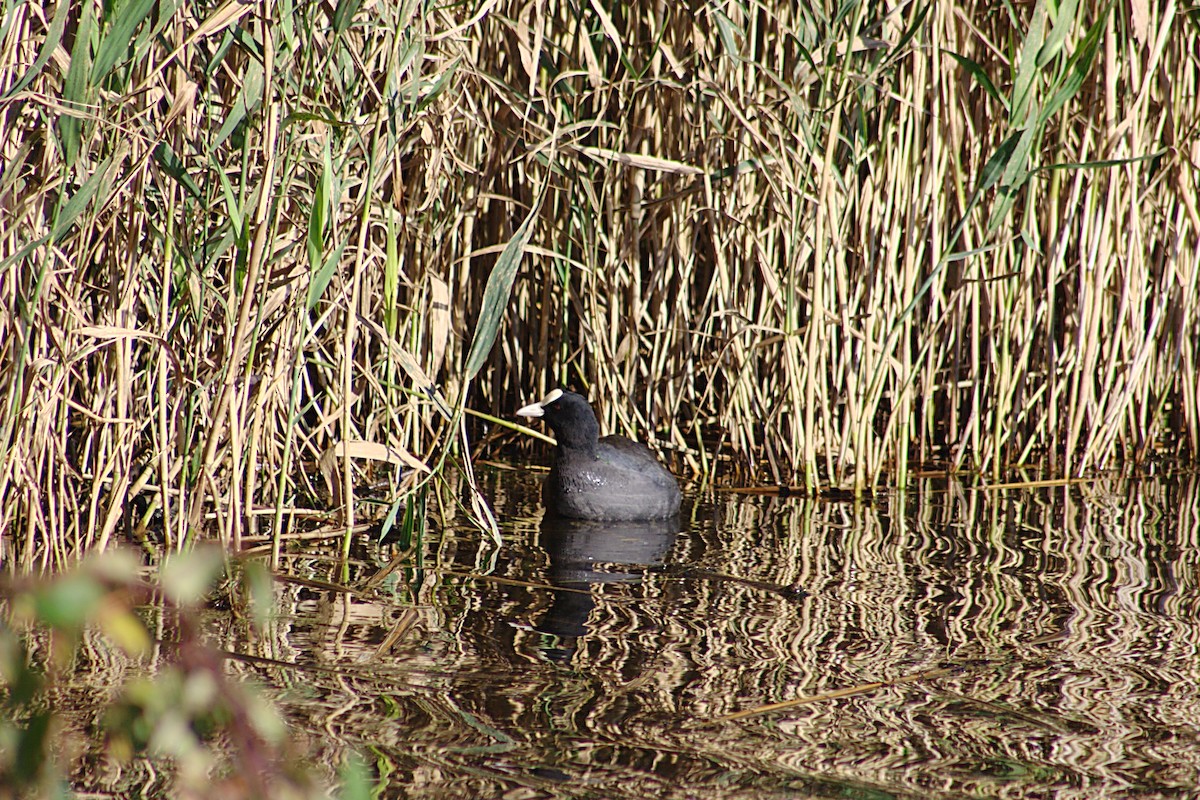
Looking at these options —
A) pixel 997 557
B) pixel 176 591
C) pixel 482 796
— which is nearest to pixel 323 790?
pixel 482 796

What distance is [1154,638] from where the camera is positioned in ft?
10.5

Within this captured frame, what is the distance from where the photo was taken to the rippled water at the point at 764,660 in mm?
2361

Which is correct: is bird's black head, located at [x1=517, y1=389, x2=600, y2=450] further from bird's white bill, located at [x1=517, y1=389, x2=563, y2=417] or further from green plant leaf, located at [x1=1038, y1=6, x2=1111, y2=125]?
green plant leaf, located at [x1=1038, y1=6, x2=1111, y2=125]

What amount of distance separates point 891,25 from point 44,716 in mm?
4204

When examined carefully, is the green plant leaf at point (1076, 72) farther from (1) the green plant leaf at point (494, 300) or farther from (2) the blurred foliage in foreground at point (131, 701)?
(2) the blurred foliage in foreground at point (131, 701)

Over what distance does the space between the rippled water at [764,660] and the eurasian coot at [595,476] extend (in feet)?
0.27

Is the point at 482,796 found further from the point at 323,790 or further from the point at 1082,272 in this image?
the point at 1082,272

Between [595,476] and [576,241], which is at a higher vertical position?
[576,241]

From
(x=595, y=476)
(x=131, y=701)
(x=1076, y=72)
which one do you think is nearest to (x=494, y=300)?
(x=595, y=476)

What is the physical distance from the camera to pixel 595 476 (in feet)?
15.1

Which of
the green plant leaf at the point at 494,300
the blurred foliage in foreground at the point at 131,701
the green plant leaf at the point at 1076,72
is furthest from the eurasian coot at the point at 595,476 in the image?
the green plant leaf at the point at 1076,72

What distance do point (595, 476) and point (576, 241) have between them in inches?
33.7

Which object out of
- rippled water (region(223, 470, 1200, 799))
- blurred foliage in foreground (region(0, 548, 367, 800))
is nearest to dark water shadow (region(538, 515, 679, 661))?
rippled water (region(223, 470, 1200, 799))

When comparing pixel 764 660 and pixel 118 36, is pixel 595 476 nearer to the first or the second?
pixel 764 660
